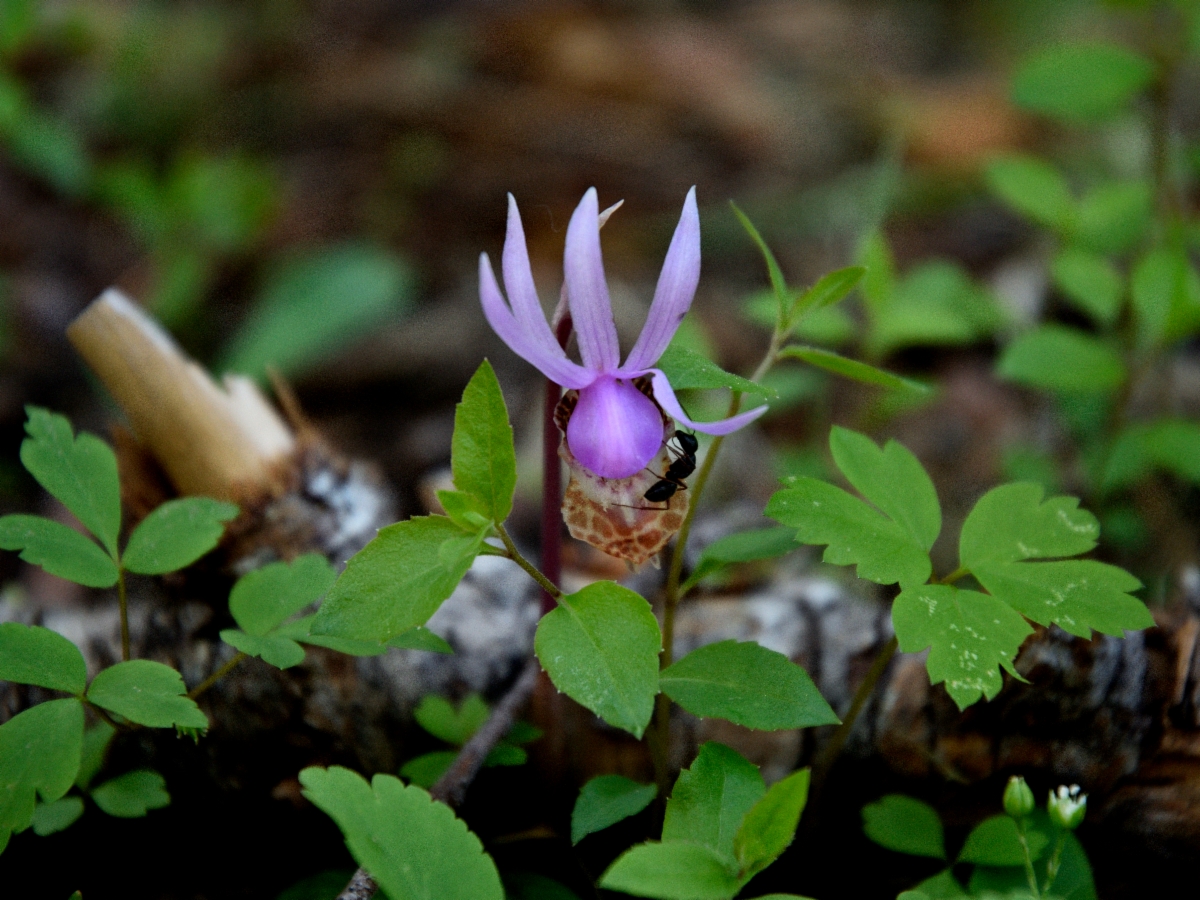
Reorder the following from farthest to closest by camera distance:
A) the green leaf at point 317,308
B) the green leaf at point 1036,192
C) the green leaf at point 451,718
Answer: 1. the green leaf at point 317,308
2. the green leaf at point 1036,192
3. the green leaf at point 451,718

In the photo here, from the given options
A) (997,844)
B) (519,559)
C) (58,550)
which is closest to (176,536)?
(58,550)

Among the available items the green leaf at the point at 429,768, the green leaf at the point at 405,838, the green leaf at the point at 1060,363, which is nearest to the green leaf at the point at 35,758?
the green leaf at the point at 405,838

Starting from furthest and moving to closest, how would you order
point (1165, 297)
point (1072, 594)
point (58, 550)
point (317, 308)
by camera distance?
point (317, 308)
point (1165, 297)
point (58, 550)
point (1072, 594)

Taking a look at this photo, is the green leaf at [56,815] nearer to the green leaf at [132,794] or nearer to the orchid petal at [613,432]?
the green leaf at [132,794]

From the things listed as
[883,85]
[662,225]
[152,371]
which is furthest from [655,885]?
[883,85]

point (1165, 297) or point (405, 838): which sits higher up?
point (1165, 297)

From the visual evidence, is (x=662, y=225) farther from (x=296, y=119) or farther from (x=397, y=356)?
(x=296, y=119)

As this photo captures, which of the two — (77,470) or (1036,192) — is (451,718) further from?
(1036,192)
